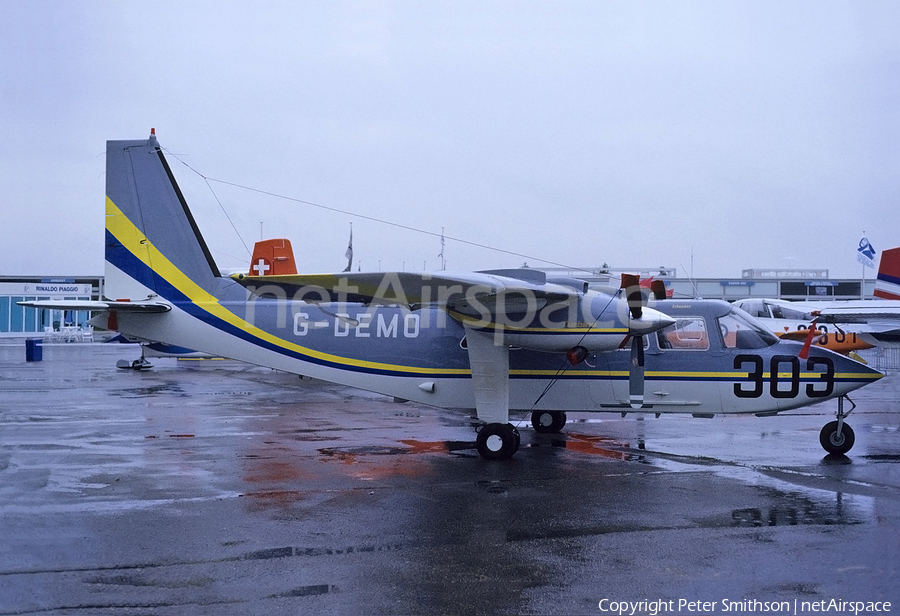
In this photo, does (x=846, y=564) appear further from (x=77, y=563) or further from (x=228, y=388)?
(x=228, y=388)

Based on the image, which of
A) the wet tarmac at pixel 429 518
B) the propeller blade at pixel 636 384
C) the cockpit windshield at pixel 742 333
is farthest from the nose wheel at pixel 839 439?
the propeller blade at pixel 636 384

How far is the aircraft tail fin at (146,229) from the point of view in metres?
13.8

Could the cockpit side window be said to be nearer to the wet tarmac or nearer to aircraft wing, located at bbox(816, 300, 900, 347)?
the wet tarmac

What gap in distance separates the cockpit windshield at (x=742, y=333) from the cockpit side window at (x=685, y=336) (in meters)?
0.32

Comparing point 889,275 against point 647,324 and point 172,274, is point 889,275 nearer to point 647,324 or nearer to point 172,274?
point 647,324

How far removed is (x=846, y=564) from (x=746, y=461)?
17.0ft

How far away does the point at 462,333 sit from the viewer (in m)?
13.1

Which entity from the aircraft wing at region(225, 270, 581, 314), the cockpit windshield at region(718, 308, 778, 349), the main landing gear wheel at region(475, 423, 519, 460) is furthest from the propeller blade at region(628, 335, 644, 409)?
the main landing gear wheel at region(475, 423, 519, 460)

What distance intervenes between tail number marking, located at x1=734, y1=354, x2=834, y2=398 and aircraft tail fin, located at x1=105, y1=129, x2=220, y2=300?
9.31 meters

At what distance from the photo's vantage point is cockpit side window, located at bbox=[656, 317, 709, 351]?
12.4m

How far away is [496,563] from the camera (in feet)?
22.3

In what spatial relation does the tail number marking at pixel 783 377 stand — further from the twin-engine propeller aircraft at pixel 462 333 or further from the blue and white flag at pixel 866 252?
the blue and white flag at pixel 866 252

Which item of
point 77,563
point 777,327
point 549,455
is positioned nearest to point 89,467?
point 77,563

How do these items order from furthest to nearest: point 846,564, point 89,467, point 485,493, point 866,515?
point 89,467
point 485,493
point 866,515
point 846,564
